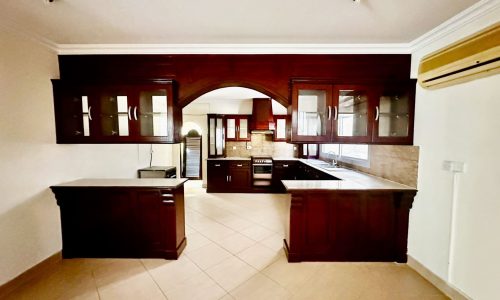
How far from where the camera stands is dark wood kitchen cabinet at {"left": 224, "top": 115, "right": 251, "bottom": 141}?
586cm

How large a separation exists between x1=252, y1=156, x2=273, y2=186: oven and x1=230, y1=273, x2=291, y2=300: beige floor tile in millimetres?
3355

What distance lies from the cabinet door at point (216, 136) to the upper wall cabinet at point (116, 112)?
3.17m

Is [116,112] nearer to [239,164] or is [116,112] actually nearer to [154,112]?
[154,112]

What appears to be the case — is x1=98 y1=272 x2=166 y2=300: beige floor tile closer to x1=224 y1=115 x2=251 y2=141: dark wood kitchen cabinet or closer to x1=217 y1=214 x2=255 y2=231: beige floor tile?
x1=217 y1=214 x2=255 y2=231: beige floor tile

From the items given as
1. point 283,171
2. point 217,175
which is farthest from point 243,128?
point 283,171

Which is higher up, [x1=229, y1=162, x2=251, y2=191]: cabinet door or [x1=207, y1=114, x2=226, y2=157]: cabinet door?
[x1=207, y1=114, x2=226, y2=157]: cabinet door

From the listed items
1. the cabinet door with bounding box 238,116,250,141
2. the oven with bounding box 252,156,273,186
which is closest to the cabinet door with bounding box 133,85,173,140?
the oven with bounding box 252,156,273,186

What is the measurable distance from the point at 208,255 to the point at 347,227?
A: 1.73 metres

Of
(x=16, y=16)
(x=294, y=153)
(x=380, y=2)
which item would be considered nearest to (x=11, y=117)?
(x=16, y=16)

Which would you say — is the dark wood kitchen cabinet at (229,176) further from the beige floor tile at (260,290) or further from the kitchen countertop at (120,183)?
the beige floor tile at (260,290)

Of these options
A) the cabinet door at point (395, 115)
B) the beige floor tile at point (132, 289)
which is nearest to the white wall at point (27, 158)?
the beige floor tile at point (132, 289)

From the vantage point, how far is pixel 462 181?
1833 millimetres

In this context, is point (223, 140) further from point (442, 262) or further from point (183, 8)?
point (442, 262)

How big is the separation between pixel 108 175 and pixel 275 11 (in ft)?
10.3
